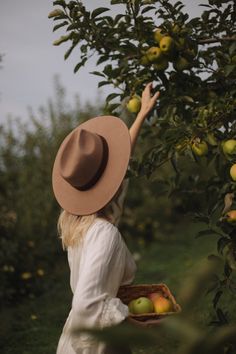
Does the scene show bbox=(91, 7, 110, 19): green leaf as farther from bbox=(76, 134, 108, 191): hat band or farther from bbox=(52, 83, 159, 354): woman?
bbox=(76, 134, 108, 191): hat band

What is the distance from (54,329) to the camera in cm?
421

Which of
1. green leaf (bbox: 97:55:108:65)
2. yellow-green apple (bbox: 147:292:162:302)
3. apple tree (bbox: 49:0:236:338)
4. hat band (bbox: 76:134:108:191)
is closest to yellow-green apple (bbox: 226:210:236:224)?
apple tree (bbox: 49:0:236:338)

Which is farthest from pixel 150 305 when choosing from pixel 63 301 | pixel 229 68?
pixel 63 301

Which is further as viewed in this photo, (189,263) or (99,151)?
(189,263)

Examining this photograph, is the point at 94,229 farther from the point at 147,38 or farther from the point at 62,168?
the point at 147,38

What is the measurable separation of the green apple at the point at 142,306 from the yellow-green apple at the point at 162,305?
0.8 inches

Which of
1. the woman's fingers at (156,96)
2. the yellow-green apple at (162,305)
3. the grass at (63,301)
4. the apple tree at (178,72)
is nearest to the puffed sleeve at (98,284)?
the yellow-green apple at (162,305)

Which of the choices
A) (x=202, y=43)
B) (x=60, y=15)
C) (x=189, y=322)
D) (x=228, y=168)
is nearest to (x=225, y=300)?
(x=228, y=168)

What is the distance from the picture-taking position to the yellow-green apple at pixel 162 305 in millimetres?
1945

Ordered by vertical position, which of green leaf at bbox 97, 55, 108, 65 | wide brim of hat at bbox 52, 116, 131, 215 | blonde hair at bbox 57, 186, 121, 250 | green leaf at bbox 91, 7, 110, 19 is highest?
green leaf at bbox 91, 7, 110, 19

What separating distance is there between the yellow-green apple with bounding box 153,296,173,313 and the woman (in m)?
0.14

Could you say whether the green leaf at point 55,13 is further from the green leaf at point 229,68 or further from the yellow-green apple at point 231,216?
the yellow-green apple at point 231,216

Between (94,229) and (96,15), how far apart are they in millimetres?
1026

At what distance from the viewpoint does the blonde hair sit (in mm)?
2033
